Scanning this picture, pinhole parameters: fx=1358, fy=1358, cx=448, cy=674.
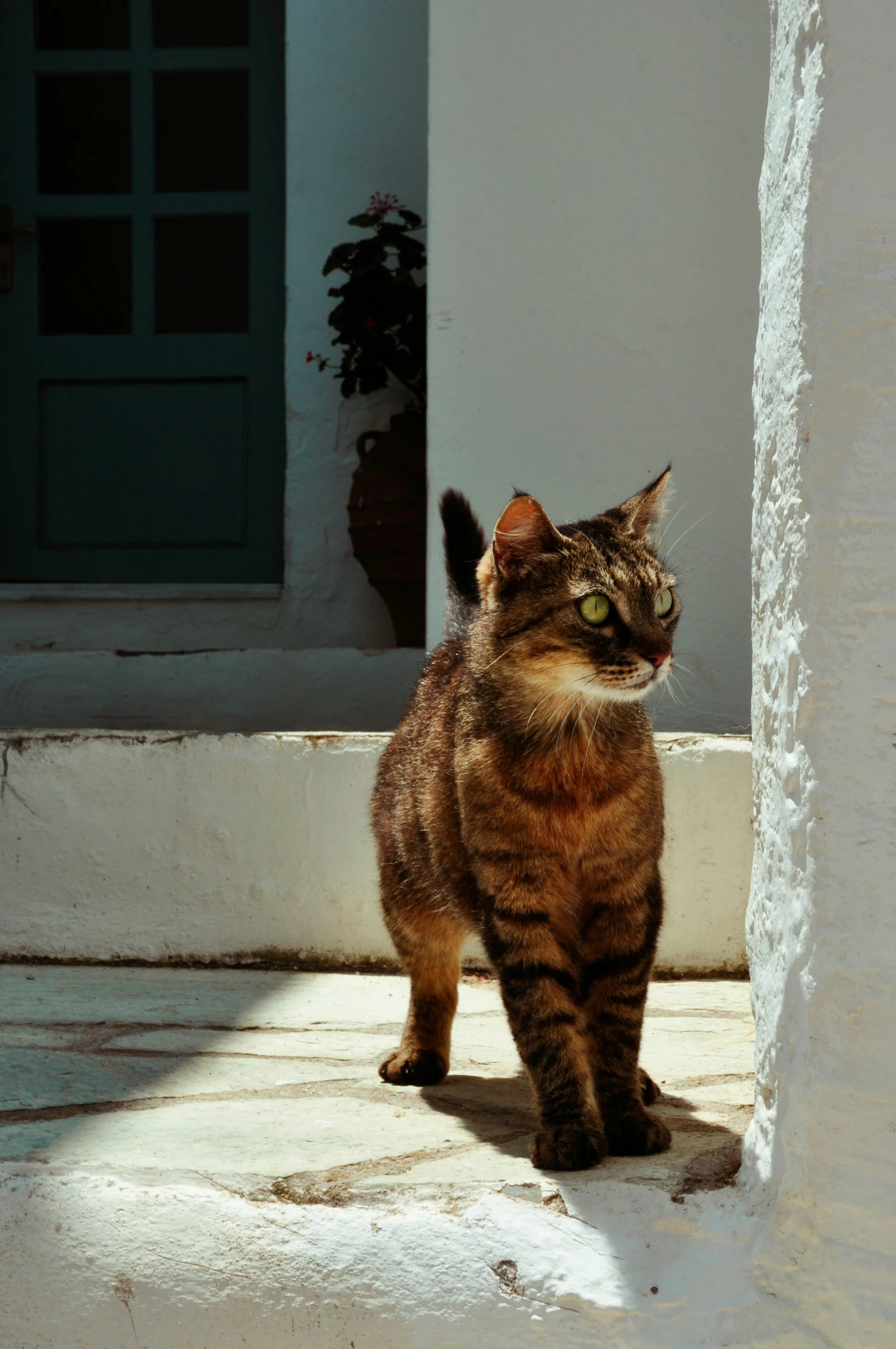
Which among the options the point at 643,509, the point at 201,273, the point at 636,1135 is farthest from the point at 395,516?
the point at 636,1135

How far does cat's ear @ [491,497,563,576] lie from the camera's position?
235cm

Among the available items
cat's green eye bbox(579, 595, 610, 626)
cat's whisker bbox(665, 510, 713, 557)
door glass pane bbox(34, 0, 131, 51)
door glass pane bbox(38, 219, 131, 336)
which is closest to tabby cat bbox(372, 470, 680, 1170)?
cat's green eye bbox(579, 595, 610, 626)

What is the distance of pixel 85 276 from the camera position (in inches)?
219

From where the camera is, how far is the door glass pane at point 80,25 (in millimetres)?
5441

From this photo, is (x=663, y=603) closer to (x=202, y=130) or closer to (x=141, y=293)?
(x=141, y=293)

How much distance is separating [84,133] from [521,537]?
13.1ft

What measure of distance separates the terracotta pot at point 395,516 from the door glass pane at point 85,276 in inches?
49.3

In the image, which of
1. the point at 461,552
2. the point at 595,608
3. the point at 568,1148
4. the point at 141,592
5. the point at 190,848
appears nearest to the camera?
the point at 568,1148

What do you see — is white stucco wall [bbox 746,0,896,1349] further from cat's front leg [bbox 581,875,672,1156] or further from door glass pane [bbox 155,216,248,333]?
door glass pane [bbox 155,216,248,333]

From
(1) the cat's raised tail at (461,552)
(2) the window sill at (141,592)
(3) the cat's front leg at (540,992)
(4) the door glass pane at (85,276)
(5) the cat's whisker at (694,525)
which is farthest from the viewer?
(4) the door glass pane at (85,276)

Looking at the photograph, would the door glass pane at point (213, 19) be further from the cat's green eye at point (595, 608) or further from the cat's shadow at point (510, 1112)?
the cat's shadow at point (510, 1112)

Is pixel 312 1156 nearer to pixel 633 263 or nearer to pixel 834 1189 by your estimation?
pixel 834 1189

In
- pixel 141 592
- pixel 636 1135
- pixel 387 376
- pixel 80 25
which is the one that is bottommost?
pixel 636 1135

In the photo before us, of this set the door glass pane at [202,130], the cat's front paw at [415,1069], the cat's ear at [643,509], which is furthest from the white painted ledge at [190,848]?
the door glass pane at [202,130]
